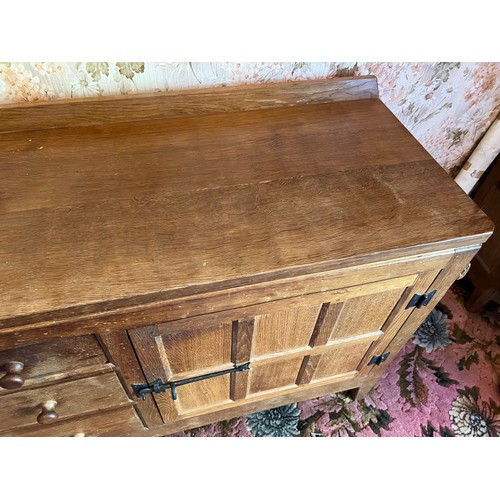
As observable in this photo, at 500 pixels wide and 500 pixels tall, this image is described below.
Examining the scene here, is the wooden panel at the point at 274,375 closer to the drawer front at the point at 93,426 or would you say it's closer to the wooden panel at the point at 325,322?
the wooden panel at the point at 325,322

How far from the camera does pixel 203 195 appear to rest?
2.08ft

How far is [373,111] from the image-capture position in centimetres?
84

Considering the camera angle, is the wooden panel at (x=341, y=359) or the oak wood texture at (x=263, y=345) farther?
the wooden panel at (x=341, y=359)

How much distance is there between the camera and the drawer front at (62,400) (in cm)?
64

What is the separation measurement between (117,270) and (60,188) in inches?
8.3

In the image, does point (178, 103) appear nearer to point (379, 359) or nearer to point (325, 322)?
point (325, 322)

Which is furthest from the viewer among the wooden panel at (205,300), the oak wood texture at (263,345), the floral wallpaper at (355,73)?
the floral wallpaper at (355,73)

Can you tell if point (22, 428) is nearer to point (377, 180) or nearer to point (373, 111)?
point (377, 180)

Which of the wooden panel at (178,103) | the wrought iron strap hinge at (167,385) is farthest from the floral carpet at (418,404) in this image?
the wooden panel at (178,103)

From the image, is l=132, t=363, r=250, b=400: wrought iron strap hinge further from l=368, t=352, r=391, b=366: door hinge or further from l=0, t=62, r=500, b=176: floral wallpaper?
l=0, t=62, r=500, b=176: floral wallpaper

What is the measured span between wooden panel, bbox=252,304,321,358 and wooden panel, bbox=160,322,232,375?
6 cm

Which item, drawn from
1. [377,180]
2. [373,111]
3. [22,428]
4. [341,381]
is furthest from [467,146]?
[22,428]

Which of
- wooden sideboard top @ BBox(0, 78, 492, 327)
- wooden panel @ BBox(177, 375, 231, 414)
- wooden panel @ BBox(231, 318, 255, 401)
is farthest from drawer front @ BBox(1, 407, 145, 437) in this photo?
wooden sideboard top @ BBox(0, 78, 492, 327)

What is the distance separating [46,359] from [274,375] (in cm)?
47
